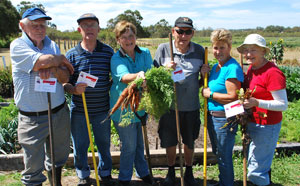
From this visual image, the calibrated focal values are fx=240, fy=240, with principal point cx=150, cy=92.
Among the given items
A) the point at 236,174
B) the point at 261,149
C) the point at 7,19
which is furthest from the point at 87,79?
the point at 7,19

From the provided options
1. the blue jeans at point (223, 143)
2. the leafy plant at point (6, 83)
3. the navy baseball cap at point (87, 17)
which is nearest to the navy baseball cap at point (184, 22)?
the navy baseball cap at point (87, 17)

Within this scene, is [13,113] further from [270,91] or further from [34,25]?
[270,91]

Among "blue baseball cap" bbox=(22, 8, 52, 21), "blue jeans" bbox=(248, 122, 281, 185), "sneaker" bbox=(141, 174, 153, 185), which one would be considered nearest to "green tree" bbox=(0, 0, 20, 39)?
"blue baseball cap" bbox=(22, 8, 52, 21)

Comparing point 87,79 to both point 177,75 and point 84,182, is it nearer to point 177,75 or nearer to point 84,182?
point 177,75

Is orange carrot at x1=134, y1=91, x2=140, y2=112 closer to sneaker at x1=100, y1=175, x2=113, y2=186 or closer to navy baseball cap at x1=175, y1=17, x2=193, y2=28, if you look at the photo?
navy baseball cap at x1=175, y1=17, x2=193, y2=28

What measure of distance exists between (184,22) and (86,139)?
6.82ft

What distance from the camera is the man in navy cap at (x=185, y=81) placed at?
121 inches

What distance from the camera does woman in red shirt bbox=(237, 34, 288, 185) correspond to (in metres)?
2.61

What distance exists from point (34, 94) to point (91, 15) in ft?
3.92

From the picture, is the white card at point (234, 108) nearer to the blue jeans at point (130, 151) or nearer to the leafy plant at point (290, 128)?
the blue jeans at point (130, 151)

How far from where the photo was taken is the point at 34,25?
2.65 meters

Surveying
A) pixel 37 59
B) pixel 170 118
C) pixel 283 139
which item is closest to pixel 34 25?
pixel 37 59

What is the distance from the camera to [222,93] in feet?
9.45

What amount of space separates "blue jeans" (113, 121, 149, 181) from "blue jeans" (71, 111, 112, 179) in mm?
268
